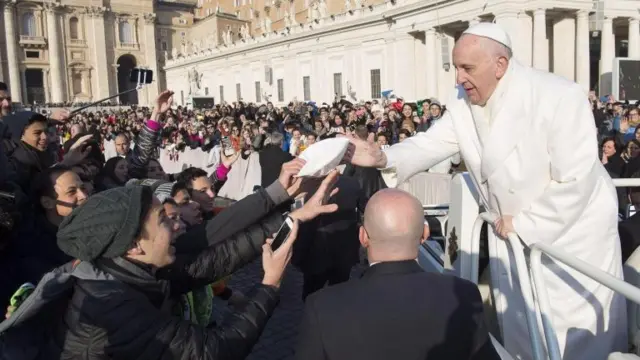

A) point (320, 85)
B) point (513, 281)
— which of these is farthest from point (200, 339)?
point (320, 85)

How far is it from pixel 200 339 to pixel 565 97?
2.26 meters

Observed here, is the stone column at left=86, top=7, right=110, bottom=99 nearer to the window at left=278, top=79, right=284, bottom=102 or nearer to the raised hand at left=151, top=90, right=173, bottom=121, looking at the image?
the window at left=278, top=79, right=284, bottom=102

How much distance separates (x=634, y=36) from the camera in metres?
27.0

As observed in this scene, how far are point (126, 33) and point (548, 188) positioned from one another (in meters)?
82.3

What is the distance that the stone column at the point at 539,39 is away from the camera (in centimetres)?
2430

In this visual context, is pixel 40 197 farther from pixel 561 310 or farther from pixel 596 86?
pixel 596 86

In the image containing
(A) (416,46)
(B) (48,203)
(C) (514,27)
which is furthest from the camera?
(A) (416,46)

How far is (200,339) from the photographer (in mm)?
2244

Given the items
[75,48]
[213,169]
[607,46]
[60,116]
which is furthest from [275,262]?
[75,48]

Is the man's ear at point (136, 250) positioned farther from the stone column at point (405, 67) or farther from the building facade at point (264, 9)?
the building facade at point (264, 9)

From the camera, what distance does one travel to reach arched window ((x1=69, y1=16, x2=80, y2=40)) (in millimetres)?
72875

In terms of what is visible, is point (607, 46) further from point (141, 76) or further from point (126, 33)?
point (126, 33)

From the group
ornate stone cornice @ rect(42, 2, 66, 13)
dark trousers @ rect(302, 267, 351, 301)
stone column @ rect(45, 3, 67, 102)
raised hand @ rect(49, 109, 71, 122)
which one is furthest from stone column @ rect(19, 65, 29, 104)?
dark trousers @ rect(302, 267, 351, 301)

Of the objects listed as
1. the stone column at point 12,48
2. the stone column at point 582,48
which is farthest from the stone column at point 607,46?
the stone column at point 12,48
